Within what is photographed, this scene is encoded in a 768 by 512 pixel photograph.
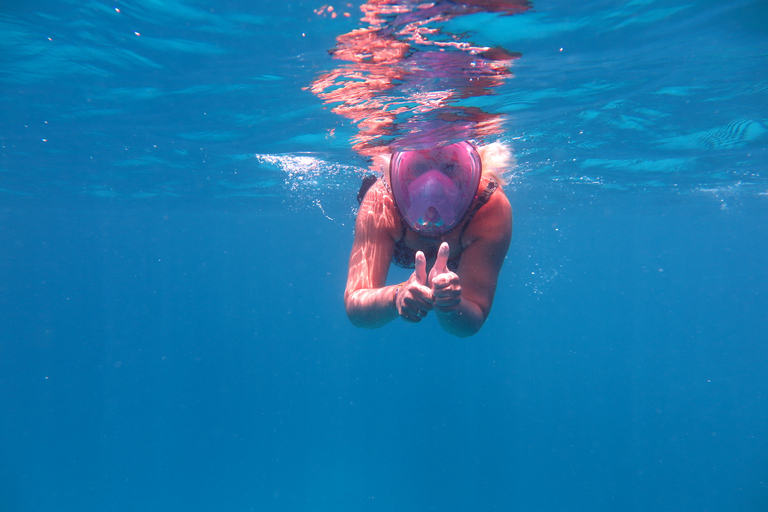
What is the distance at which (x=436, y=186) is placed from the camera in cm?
388

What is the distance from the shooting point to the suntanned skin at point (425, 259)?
3223 millimetres

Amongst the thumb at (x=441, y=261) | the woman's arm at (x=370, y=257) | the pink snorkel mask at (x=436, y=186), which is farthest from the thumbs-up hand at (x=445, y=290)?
the pink snorkel mask at (x=436, y=186)

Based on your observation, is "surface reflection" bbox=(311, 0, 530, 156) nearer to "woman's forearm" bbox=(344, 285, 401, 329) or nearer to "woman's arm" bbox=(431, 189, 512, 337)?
"woman's arm" bbox=(431, 189, 512, 337)

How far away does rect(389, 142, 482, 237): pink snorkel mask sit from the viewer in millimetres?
3916

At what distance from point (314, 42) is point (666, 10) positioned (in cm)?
523

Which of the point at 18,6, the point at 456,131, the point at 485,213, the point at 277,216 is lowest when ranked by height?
the point at 277,216

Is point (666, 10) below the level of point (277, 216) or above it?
above

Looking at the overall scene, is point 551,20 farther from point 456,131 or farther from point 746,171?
point 746,171

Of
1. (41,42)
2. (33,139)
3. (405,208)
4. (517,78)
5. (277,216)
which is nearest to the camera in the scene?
(405,208)

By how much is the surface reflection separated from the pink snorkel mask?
2216 mm

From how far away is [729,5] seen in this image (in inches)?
229

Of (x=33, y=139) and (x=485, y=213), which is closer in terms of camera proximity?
(x=485, y=213)

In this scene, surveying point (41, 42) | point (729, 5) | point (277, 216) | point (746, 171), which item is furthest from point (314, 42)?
point (277, 216)

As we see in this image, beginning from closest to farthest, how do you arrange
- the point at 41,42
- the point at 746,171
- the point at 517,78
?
the point at 41,42 < the point at 517,78 < the point at 746,171
